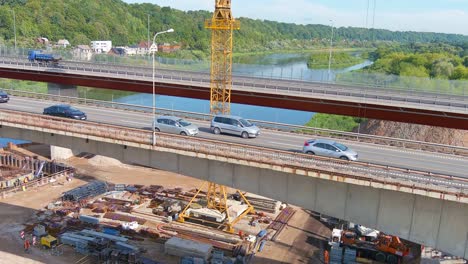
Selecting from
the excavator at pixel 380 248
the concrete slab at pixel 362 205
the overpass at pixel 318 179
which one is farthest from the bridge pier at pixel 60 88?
the concrete slab at pixel 362 205

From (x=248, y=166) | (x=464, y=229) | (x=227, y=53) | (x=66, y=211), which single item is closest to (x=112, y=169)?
(x=66, y=211)

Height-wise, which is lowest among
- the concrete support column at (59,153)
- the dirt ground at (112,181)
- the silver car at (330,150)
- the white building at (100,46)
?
the dirt ground at (112,181)

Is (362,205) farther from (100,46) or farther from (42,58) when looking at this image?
(100,46)

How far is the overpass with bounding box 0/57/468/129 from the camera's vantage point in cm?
3875

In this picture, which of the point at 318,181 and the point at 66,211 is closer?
the point at 318,181

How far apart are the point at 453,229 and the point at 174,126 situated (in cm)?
1779

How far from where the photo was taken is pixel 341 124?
3179 inches

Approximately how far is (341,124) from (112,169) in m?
42.9

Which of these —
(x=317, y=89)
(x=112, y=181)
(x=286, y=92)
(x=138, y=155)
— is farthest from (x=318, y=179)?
(x=112, y=181)

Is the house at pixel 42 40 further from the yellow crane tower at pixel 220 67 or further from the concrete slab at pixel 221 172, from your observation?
the concrete slab at pixel 221 172

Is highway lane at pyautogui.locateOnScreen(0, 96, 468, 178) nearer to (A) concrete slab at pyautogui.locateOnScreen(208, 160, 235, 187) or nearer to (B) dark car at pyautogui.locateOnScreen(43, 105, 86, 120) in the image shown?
(B) dark car at pyautogui.locateOnScreen(43, 105, 86, 120)

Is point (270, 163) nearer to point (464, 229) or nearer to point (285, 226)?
point (464, 229)

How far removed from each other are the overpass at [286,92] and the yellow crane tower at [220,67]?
180 inches

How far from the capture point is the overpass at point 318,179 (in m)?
20.5
